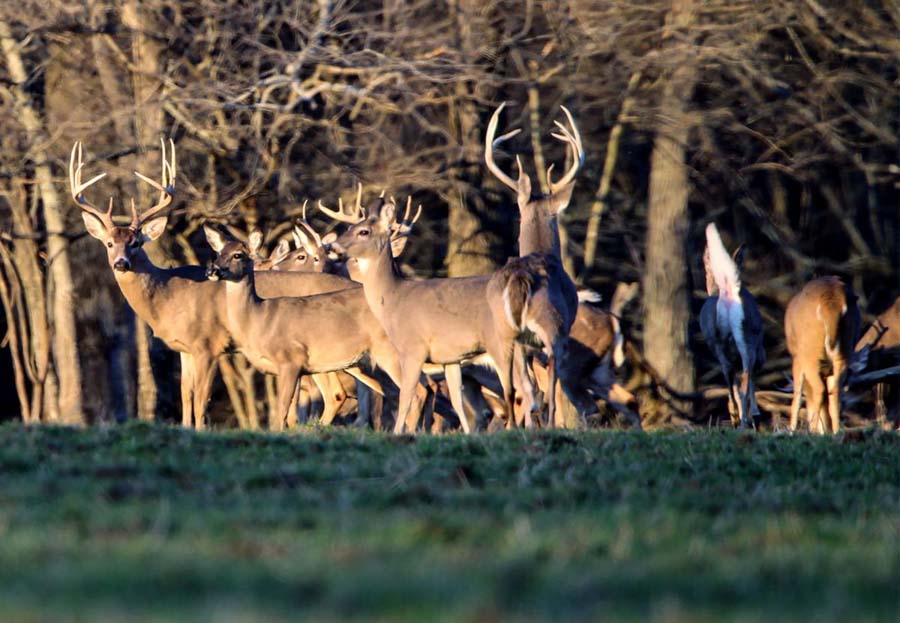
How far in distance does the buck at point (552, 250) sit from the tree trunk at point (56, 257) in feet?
15.7

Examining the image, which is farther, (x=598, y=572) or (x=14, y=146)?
(x=14, y=146)

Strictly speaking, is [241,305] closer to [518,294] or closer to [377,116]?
[518,294]

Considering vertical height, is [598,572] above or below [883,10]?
below

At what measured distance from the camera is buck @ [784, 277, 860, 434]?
12.9m

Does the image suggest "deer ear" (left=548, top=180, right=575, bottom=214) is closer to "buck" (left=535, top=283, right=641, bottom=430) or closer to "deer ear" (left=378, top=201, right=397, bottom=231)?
"deer ear" (left=378, top=201, right=397, bottom=231)

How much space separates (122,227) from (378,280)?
10.5ft

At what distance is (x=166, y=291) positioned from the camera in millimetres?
15055

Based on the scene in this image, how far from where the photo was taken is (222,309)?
14.7 meters

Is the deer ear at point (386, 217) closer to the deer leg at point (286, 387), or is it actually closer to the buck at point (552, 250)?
the buck at point (552, 250)

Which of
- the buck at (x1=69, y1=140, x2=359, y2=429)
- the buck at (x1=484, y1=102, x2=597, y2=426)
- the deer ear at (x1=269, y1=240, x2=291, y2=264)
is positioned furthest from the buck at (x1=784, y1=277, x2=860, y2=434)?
the deer ear at (x1=269, y1=240, x2=291, y2=264)

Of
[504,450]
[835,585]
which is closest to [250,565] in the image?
[835,585]

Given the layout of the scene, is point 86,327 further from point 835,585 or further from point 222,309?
point 835,585

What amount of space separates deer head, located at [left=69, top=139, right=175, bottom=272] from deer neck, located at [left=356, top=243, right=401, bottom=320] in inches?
99.2

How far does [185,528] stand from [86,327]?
40.5 feet
